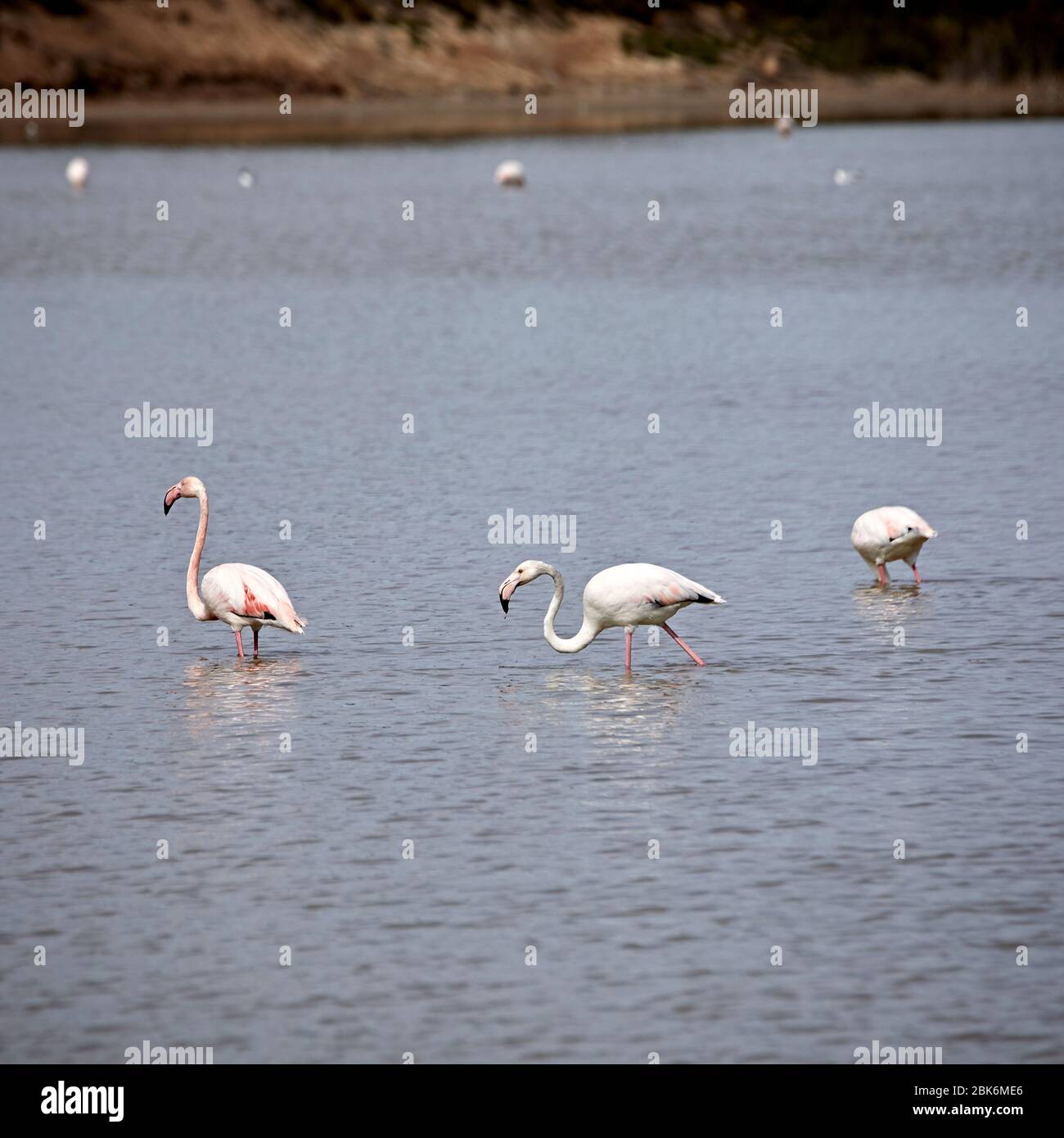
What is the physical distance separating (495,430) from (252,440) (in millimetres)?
2820

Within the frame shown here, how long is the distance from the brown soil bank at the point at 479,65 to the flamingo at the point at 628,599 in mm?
72311

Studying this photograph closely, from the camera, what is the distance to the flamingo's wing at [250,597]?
1539 centimetres

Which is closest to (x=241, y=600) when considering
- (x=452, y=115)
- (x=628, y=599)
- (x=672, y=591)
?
(x=628, y=599)

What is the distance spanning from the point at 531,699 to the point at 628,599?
0.96 meters

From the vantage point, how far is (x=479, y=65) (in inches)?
4845

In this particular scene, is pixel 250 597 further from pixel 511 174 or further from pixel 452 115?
pixel 452 115

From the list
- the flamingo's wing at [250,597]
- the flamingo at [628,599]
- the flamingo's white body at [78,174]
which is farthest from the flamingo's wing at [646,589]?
the flamingo's white body at [78,174]

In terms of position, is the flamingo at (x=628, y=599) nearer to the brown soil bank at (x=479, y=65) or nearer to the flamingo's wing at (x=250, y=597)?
the flamingo's wing at (x=250, y=597)

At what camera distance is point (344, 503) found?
21469mm

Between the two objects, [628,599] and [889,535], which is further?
[889,535]

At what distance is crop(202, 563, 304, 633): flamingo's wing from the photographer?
15391 millimetres

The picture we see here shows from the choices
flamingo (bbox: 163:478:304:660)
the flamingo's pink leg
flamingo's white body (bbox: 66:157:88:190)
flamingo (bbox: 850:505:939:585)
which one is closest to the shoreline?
flamingo's white body (bbox: 66:157:88:190)

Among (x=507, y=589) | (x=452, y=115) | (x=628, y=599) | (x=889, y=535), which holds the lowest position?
(x=628, y=599)
